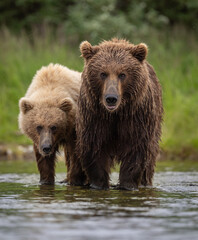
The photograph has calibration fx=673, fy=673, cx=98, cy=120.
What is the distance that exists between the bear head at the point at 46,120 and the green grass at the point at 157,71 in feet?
16.4

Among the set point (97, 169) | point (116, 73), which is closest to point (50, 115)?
point (97, 169)

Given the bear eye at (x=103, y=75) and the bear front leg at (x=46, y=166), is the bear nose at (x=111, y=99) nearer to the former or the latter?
the bear eye at (x=103, y=75)

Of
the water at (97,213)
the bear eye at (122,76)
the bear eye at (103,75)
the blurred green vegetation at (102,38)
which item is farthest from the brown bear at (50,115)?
the blurred green vegetation at (102,38)

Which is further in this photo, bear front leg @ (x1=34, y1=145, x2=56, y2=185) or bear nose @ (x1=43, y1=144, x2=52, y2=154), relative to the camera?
bear front leg @ (x1=34, y1=145, x2=56, y2=185)

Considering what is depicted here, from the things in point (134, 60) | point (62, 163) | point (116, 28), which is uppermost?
point (116, 28)

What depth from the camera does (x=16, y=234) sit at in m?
5.01

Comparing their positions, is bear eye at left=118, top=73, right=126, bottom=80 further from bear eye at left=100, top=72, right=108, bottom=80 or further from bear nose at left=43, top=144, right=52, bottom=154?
bear nose at left=43, top=144, right=52, bottom=154

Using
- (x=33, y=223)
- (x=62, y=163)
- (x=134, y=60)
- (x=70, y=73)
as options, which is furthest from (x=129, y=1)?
(x=33, y=223)

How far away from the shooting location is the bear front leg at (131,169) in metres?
7.79

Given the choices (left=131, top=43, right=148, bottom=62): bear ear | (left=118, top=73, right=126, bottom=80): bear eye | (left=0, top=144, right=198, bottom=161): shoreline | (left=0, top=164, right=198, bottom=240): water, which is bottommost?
(left=0, top=164, right=198, bottom=240): water

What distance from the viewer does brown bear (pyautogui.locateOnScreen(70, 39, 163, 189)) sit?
24.2ft

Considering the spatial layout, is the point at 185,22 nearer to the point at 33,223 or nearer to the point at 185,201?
the point at 185,201

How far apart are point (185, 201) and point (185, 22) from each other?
12739 mm

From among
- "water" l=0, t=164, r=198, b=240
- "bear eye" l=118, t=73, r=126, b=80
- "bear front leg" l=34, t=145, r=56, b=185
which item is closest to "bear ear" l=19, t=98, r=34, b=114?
"bear front leg" l=34, t=145, r=56, b=185
